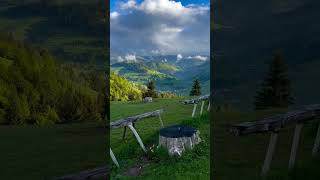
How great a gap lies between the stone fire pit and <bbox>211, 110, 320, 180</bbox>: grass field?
0.91 meters

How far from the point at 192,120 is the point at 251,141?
1830mm

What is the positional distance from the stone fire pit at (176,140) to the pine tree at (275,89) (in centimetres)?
1082

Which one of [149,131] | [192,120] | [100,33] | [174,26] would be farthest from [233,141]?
[100,33]

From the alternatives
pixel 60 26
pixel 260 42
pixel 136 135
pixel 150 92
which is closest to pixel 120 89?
pixel 150 92

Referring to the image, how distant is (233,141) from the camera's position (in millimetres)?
12469

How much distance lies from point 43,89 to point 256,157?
14.3 meters

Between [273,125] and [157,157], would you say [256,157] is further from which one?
[273,125]

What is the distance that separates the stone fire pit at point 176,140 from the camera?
9.97 m

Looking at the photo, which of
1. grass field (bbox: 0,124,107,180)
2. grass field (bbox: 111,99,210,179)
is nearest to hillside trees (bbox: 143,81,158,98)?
grass field (bbox: 0,124,107,180)

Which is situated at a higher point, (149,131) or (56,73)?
(56,73)

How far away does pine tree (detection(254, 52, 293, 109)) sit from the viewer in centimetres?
2039

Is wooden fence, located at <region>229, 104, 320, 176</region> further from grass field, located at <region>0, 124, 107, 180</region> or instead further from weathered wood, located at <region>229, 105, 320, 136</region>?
grass field, located at <region>0, 124, 107, 180</region>

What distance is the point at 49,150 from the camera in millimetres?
15367

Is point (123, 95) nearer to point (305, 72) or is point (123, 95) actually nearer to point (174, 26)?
point (174, 26)
